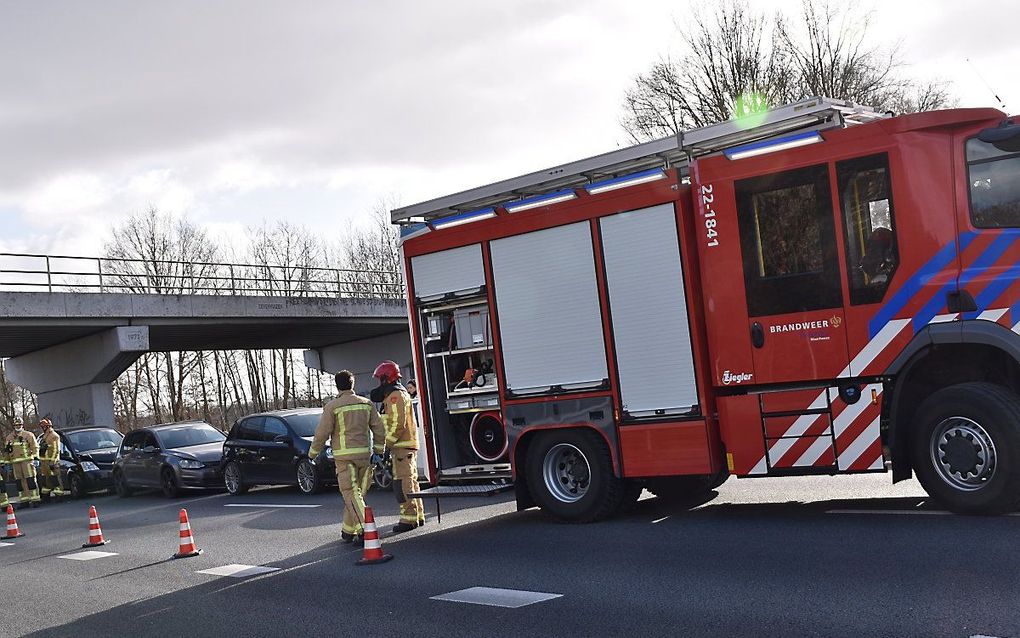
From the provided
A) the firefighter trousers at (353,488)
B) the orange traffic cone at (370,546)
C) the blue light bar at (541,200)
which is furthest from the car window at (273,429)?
the orange traffic cone at (370,546)

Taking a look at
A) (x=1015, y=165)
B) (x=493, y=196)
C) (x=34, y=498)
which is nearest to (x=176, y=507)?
(x=34, y=498)

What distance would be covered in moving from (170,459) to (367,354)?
20558 millimetres

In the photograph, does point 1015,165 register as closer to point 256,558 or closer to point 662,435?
point 662,435

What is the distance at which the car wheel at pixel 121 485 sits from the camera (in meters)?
22.7

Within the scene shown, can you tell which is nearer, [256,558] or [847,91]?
[256,558]

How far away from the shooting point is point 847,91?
35531 millimetres

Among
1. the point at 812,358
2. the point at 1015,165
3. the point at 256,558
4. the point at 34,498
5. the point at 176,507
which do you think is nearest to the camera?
the point at 1015,165

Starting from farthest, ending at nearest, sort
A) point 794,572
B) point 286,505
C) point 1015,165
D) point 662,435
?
point 286,505 → point 662,435 → point 1015,165 → point 794,572

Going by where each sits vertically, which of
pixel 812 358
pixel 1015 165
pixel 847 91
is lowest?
pixel 812 358

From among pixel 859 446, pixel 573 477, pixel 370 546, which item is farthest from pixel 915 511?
pixel 370 546

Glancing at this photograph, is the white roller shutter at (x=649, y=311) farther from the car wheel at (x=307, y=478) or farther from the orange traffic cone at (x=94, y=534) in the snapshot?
the car wheel at (x=307, y=478)

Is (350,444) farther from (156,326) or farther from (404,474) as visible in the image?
(156,326)

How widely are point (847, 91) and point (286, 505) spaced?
25.5 metres

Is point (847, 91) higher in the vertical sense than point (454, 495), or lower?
higher
